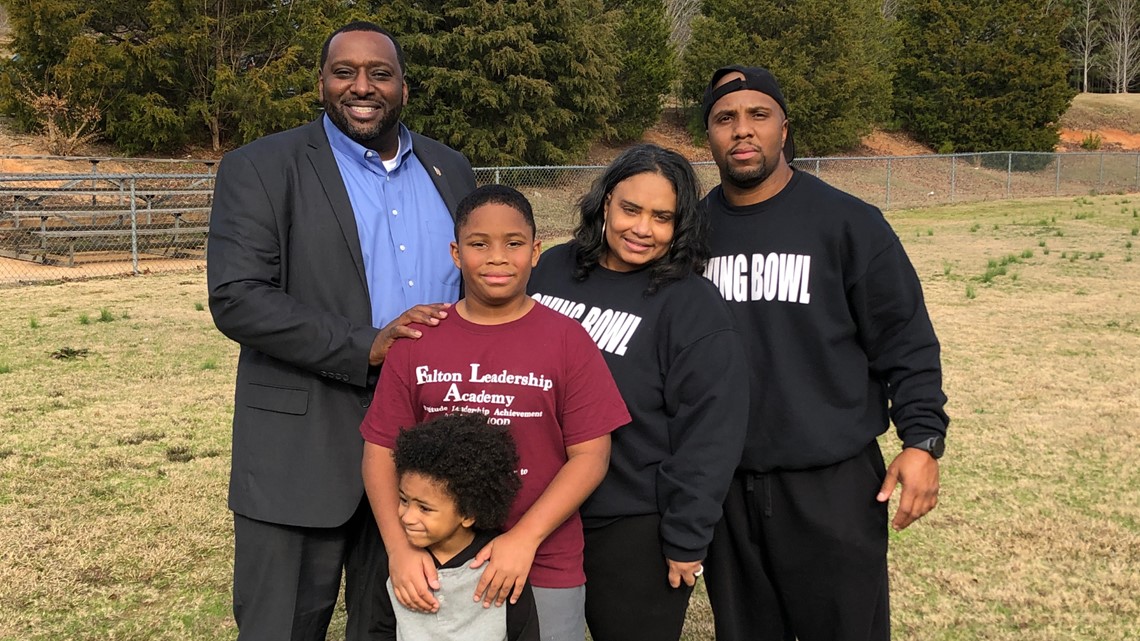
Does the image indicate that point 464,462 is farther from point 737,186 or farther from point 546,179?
point 546,179

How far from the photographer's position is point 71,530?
446cm

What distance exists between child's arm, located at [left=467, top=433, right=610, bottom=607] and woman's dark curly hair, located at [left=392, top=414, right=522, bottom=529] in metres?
0.06

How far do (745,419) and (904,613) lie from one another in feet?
6.50

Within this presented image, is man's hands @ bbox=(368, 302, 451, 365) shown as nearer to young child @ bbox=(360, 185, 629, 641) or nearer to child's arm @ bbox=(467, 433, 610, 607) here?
young child @ bbox=(360, 185, 629, 641)

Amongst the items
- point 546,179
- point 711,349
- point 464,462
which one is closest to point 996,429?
point 711,349

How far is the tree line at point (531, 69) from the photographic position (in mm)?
21953

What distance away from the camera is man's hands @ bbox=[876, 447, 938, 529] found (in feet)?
7.91

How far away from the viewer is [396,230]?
2541 mm

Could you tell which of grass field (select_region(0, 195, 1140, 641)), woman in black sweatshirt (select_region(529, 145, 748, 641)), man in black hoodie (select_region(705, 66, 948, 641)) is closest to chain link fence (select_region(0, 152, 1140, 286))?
grass field (select_region(0, 195, 1140, 641))

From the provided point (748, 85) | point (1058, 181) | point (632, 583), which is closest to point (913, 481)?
point (632, 583)

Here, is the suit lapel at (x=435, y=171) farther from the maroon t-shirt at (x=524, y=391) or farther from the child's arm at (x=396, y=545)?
the child's arm at (x=396, y=545)

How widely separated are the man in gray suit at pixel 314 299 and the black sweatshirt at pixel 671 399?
54 centimetres

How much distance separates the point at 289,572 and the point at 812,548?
4.69 ft

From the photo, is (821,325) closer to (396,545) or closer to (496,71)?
(396,545)
